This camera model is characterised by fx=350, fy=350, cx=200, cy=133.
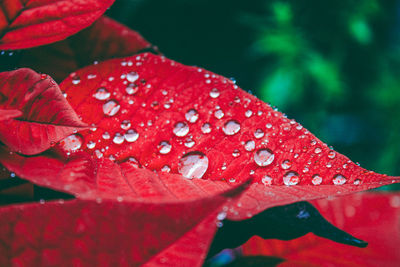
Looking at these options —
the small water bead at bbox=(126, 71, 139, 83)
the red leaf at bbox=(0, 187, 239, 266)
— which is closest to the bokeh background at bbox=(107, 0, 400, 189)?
the small water bead at bbox=(126, 71, 139, 83)

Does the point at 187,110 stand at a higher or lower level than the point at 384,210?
higher

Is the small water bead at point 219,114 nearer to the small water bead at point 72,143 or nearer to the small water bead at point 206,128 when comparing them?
the small water bead at point 206,128

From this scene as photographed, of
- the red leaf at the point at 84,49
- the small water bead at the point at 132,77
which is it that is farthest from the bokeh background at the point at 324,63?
the small water bead at the point at 132,77

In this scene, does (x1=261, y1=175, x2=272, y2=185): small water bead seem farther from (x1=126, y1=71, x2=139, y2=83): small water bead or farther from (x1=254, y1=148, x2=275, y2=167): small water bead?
(x1=126, y1=71, x2=139, y2=83): small water bead

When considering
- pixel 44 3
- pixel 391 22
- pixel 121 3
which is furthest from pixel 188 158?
pixel 391 22

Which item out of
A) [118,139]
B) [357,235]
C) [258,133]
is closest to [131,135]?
[118,139]

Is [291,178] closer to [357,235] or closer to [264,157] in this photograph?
[264,157]

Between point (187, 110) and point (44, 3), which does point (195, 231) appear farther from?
point (44, 3)
